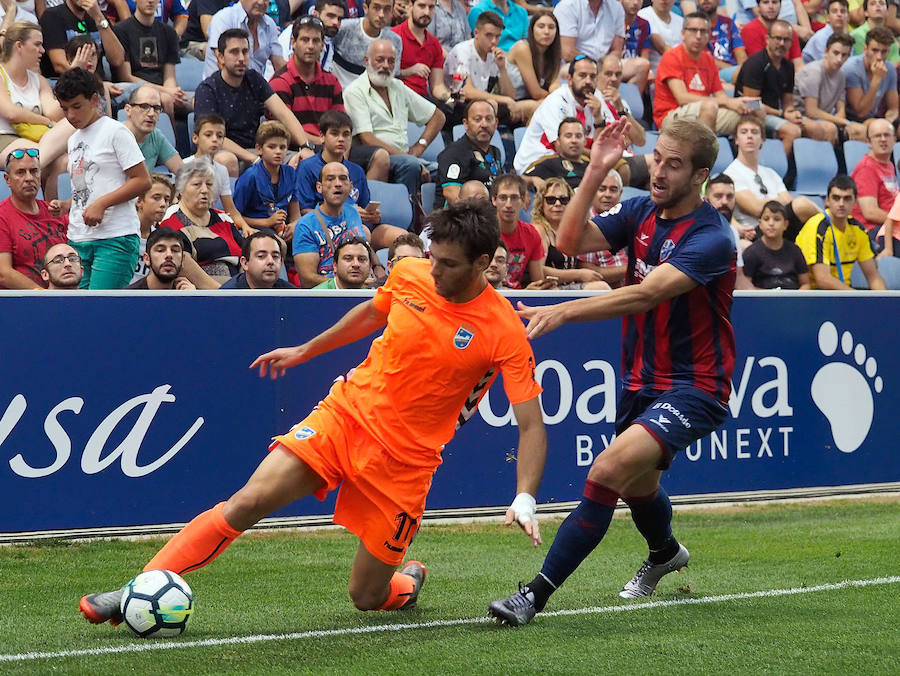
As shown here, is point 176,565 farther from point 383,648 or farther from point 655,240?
point 655,240

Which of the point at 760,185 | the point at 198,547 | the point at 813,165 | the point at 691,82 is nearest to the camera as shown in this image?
the point at 198,547

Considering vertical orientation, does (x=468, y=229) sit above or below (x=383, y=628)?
above

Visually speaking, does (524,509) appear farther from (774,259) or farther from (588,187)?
(774,259)

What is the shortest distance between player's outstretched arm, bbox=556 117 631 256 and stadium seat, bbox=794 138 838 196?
10.1 meters

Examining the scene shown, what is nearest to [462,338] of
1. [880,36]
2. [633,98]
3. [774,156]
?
[633,98]

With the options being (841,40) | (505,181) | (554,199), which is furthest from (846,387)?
(841,40)

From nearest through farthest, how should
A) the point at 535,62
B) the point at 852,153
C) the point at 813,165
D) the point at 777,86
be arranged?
the point at 535,62 < the point at 813,165 < the point at 852,153 < the point at 777,86

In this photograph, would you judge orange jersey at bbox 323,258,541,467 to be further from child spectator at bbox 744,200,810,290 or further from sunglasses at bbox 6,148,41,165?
child spectator at bbox 744,200,810,290

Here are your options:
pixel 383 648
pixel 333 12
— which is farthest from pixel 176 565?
pixel 333 12

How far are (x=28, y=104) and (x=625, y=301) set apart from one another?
6.59 meters

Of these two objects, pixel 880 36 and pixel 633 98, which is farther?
pixel 880 36

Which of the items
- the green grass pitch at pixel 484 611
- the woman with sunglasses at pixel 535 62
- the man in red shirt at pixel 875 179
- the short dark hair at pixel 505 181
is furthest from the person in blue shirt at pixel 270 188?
the man in red shirt at pixel 875 179

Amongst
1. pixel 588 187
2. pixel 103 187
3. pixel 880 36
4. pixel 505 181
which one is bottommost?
pixel 103 187

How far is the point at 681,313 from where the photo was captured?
5.69 meters
